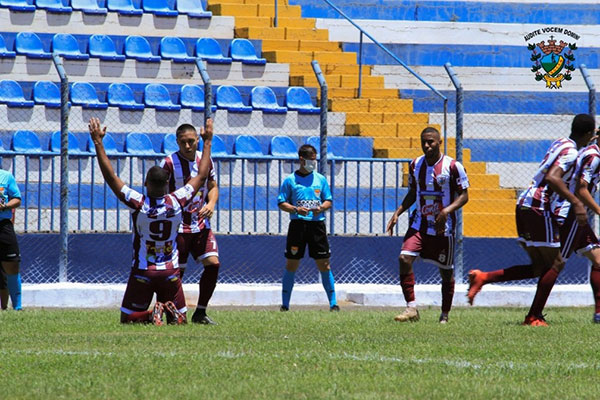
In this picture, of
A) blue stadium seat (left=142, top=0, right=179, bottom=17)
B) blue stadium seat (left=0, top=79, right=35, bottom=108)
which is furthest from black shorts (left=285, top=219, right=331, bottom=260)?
blue stadium seat (left=142, top=0, right=179, bottom=17)

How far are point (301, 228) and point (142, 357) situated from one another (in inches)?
254

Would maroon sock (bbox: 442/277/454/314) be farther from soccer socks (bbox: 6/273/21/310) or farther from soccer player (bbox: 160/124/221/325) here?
soccer socks (bbox: 6/273/21/310)

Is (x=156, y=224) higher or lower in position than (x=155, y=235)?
higher

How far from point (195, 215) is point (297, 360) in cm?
358

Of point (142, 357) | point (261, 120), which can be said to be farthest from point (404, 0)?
point (142, 357)

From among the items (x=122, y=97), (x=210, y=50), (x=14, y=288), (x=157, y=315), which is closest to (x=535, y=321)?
(x=157, y=315)

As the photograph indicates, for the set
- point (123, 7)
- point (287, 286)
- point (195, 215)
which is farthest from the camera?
point (123, 7)

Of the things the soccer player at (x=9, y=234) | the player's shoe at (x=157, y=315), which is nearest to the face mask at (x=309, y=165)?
the soccer player at (x=9, y=234)

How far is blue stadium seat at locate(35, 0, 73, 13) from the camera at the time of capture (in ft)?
70.2

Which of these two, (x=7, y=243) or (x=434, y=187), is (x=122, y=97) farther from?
(x=434, y=187)

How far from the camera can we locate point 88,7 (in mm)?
21797

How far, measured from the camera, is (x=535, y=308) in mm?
10828

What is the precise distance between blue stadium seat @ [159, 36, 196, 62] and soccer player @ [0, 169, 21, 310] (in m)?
8.30

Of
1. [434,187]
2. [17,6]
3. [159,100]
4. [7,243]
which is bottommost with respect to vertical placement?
[7,243]
